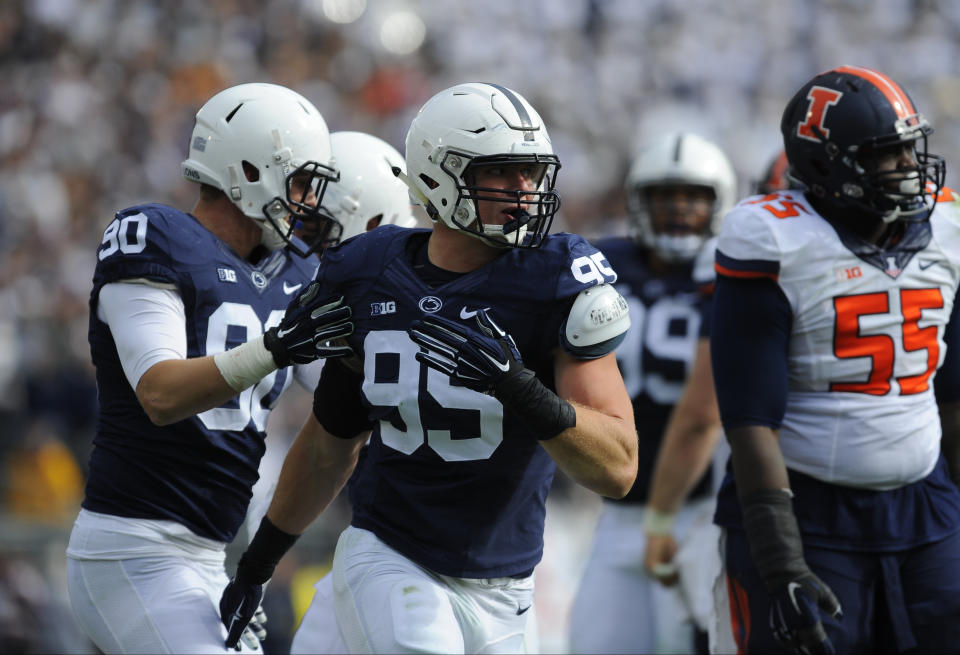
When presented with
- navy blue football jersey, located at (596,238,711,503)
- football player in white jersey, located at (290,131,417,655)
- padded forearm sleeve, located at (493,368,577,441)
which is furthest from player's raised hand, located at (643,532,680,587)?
padded forearm sleeve, located at (493,368,577,441)

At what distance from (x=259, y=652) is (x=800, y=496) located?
1498 mm

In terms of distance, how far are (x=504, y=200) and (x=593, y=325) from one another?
36 cm

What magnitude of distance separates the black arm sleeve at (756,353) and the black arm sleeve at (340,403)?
937mm

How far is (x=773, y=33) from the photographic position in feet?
46.8

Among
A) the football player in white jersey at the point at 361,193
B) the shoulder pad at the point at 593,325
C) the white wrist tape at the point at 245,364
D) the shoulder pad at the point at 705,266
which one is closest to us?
the shoulder pad at the point at 593,325

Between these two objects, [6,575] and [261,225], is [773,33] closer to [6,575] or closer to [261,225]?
[6,575]

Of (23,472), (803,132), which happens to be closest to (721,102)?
(23,472)

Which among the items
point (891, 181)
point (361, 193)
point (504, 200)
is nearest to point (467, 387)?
point (504, 200)

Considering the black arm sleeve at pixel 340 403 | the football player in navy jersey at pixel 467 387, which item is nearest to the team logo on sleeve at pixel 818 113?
the football player in navy jersey at pixel 467 387

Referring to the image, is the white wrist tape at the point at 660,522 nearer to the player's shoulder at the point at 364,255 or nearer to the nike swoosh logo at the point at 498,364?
the player's shoulder at the point at 364,255

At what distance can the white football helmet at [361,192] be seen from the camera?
418cm

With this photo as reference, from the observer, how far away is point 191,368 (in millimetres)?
2990

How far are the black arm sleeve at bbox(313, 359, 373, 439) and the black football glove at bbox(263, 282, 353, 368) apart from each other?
178 mm

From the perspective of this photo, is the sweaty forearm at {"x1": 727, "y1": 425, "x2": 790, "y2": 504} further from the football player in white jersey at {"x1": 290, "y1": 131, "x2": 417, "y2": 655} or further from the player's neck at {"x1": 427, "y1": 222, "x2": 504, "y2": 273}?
the football player in white jersey at {"x1": 290, "y1": 131, "x2": 417, "y2": 655}
